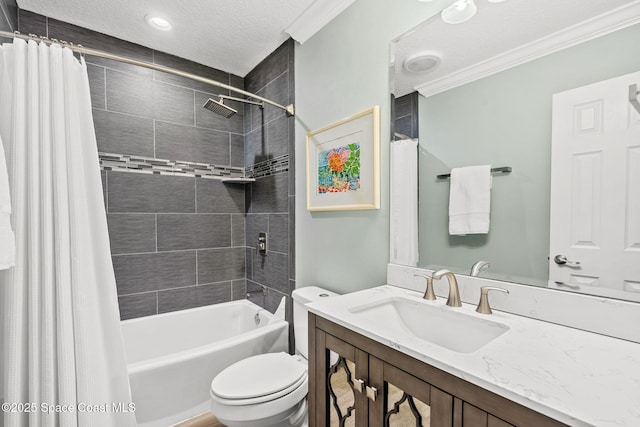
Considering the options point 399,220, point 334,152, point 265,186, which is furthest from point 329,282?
point 265,186

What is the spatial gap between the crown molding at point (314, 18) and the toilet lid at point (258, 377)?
6.50 ft

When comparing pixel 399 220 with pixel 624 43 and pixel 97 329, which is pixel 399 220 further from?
pixel 97 329

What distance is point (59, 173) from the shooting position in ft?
3.55

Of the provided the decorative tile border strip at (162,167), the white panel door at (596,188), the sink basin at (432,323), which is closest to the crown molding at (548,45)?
the white panel door at (596,188)

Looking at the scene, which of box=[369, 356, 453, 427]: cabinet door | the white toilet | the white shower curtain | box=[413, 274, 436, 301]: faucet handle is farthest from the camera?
the white toilet

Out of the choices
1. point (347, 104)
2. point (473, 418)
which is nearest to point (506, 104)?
point (347, 104)

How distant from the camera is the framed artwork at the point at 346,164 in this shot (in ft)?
4.78

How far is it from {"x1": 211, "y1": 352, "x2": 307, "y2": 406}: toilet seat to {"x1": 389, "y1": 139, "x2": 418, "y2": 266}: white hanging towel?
0.76 meters

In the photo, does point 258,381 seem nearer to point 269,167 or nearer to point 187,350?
point 187,350

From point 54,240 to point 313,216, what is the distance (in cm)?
127

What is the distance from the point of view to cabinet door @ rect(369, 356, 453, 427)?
66 centimetres

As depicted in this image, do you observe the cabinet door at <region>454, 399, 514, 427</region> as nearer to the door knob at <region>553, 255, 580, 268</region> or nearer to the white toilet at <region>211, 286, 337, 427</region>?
the door knob at <region>553, 255, 580, 268</region>

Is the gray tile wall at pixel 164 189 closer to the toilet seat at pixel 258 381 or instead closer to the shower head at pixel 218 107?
the shower head at pixel 218 107

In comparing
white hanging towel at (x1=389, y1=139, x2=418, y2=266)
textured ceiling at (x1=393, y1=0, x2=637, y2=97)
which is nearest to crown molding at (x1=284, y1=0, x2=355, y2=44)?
textured ceiling at (x1=393, y1=0, x2=637, y2=97)
